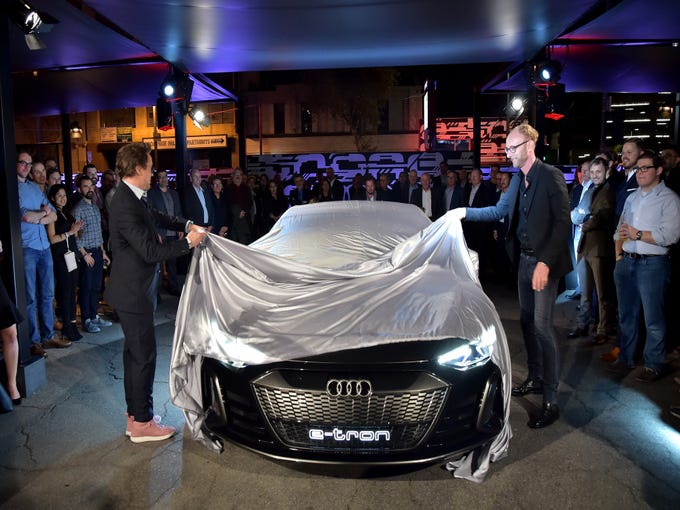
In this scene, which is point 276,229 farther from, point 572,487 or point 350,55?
point 350,55

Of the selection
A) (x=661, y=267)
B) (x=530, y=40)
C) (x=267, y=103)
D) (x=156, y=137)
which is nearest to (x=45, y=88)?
(x=530, y=40)

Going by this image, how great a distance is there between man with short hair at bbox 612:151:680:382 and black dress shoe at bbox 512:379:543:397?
1.09 meters

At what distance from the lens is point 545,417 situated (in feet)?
12.6

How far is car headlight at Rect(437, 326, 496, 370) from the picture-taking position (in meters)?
2.84

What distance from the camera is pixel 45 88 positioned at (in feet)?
37.5

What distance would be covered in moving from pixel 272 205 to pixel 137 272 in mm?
8191

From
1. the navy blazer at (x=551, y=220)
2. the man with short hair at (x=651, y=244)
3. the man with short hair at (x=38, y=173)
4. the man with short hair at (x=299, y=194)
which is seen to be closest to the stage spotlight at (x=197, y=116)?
the man with short hair at (x=299, y=194)

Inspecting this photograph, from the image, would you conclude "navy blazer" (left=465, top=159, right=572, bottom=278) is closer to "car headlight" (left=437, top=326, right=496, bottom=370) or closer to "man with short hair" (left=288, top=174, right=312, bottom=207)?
"car headlight" (left=437, top=326, right=496, bottom=370)

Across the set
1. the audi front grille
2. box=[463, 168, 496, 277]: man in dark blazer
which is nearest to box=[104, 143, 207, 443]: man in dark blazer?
the audi front grille

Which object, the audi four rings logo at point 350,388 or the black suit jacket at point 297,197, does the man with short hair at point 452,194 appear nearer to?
the black suit jacket at point 297,197

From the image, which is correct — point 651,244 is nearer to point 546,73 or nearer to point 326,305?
point 326,305

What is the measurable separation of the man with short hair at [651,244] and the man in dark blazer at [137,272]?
3818 mm

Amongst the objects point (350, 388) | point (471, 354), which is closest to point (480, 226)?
point (471, 354)

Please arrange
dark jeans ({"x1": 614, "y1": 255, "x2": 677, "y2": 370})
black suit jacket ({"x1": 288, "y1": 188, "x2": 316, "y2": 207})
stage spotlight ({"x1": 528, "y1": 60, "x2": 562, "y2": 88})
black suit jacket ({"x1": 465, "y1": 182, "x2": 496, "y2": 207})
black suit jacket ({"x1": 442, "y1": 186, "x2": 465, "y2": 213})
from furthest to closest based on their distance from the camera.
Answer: black suit jacket ({"x1": 288, "y1": 188, "x2": 316, "y2": 207})
black suit jacket ({"x1": 442, "y1": 186, "x2": 465, "y2": 213})
black suit jacket ({"x1": 465, "y1": 182, "x2": 496, "y2": 207})
stage spotlight ({"x1": 528, "y1": 60, "x2": 562, "y2": 88})
dark jeans ({"x1": 614, "y1": 255, "x2": 677, "y2": 370})
